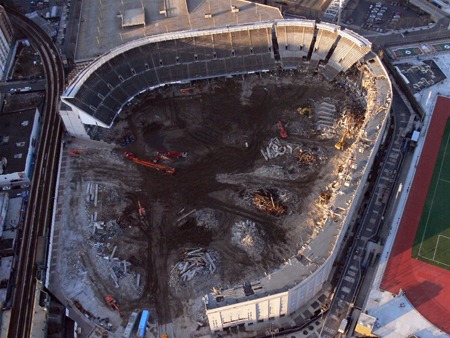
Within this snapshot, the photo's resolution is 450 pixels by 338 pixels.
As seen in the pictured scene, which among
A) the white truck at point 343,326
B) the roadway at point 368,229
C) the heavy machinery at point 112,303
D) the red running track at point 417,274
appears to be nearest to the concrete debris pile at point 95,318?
the heavy machinery at point 112,303

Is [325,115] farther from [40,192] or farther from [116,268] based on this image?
[40,192]

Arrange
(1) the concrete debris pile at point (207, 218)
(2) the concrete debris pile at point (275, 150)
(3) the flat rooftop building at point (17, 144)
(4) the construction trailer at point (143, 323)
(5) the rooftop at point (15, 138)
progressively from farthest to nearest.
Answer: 1. (2) the concrete debris pile at point (275, 150)
2. (5) the rooftop at point (15, 138)
3. (3) the flat rooftop building at point (17, 144)
4. (1) the concrete debris pile at point (207, 218)
5. (4) the construction trailer at point (143, 323)

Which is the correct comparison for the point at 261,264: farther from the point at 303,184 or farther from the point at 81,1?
the point at 81,1

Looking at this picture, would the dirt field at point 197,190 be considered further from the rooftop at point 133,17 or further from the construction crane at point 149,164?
the rooftop at point 133,17

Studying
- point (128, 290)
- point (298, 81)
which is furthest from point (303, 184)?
point (128, 290)

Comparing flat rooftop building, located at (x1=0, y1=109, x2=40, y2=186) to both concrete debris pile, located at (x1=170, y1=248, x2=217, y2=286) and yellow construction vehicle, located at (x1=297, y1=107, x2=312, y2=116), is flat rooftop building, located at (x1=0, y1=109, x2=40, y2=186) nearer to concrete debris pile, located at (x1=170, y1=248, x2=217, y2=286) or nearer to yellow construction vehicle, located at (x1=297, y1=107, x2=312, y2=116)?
concrete debris pile, located at (x1=170, y1=248, x2=217, y2=286)

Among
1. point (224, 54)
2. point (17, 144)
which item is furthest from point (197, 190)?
point (17, 144)

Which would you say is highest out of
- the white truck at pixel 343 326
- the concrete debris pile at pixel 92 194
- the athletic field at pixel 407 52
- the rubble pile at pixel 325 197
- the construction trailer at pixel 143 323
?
the athletic field at pixel 407 52
